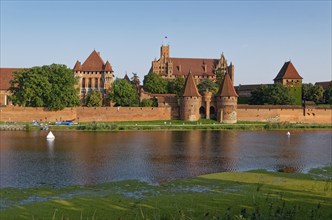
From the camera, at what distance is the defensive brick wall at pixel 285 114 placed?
2165 inches

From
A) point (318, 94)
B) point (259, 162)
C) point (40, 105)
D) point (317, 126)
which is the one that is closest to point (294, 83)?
point (318, 94)

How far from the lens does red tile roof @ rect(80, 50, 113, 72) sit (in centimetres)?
6444

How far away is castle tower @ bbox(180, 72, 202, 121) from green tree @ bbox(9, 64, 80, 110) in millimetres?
13035

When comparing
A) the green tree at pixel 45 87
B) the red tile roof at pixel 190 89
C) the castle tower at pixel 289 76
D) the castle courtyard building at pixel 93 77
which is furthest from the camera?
the castle tower at pixel 289 76

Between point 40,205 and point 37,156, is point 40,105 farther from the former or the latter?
point 40,205

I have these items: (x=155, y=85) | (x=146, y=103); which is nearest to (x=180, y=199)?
(x=146, y=103)

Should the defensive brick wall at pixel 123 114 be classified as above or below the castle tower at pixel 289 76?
below

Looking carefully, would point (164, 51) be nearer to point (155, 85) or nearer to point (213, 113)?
point (155, 85)

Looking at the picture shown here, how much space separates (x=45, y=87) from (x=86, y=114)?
5696 millimetres

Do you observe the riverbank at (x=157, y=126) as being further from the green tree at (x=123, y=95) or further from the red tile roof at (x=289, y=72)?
the red tile roof at (x=289, y=72)

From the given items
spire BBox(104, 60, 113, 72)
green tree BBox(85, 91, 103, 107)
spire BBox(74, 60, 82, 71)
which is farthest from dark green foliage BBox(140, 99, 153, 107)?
spire BBox(74, 60, 82, 71)

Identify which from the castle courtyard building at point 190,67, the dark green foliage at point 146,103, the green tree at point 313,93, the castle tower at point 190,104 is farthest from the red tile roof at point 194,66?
the castle tower at point 190,104

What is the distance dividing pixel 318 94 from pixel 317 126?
19.9 metres

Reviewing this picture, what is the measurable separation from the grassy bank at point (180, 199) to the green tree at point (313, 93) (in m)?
54.9
